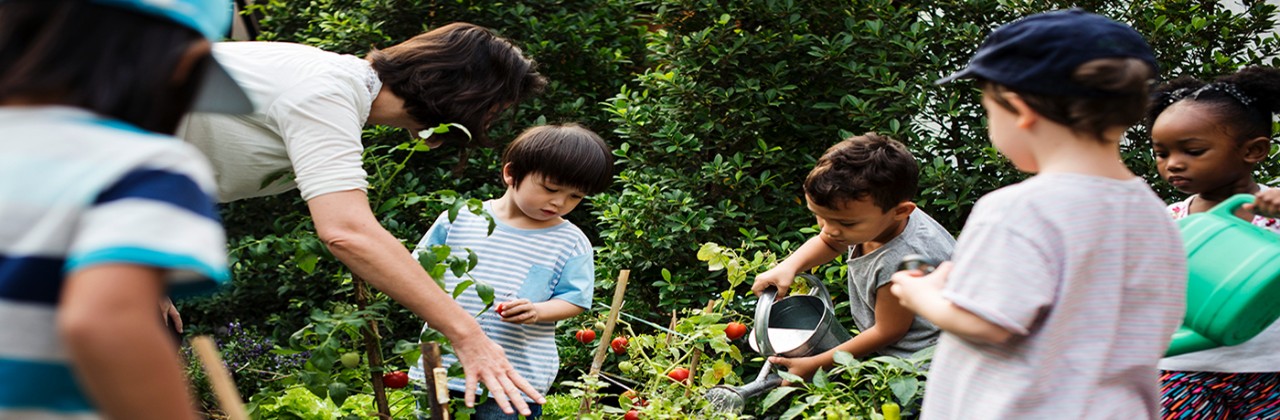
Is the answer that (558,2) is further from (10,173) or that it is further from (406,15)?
(10,173)

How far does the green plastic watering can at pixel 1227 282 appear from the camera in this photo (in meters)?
1.90

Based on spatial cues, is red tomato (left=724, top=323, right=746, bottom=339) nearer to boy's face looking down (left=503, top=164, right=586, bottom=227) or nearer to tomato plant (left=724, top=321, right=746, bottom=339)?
tomato plant (left=724, top=321, right=746, bottom=339)

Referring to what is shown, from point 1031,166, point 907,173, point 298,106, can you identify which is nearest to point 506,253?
point 298,106

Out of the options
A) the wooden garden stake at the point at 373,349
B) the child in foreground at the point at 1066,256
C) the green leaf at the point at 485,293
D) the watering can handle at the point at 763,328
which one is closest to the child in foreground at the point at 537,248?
the wooden garden stake at the point at 373,349

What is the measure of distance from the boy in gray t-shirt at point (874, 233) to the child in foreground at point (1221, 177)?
548 mm

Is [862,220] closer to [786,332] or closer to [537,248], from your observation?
[786,332]

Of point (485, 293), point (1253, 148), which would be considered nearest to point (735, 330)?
point (485, 293)

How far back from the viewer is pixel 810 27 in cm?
416

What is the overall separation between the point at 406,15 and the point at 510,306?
2574 mm

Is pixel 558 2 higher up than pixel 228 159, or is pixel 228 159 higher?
pixel 228 159

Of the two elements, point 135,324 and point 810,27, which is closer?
point 135,324

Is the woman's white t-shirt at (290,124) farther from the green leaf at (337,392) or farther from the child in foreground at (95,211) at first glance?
the child in foreground at (95,211)

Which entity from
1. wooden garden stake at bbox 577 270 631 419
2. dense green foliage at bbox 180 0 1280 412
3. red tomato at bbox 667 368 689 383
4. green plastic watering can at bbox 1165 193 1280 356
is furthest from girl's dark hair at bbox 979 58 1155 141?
dense green foliage at bbox 180 0 1280 412

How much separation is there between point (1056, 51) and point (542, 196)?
1608mm
